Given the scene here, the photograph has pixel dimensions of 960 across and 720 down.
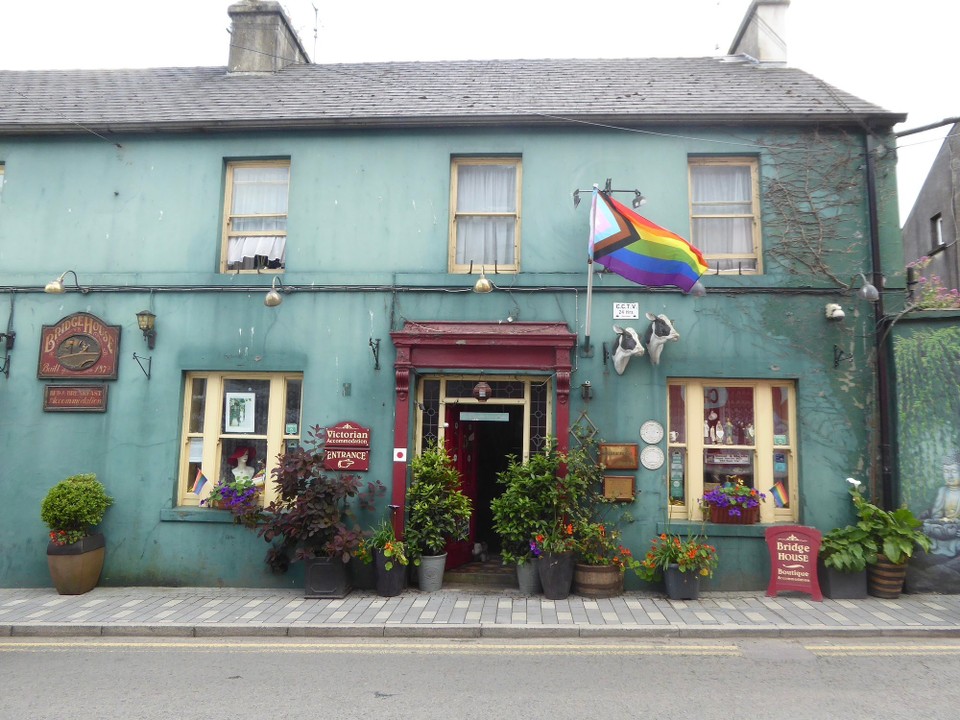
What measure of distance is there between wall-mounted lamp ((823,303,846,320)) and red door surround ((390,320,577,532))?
3.39 metres

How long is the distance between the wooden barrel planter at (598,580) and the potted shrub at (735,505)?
1589 millimetres

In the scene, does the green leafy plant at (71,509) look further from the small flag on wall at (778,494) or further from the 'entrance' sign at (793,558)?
the small flag on wall at (778,494)

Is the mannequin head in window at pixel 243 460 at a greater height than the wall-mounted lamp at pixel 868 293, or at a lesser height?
lesser

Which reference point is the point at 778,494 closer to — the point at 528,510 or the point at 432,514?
the point at 528,510

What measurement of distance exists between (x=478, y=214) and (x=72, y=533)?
23.1 feet

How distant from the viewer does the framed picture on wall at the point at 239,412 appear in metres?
9.48

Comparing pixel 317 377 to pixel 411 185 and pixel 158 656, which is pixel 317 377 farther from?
pixel 158 656

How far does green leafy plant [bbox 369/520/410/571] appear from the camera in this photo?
8164mm

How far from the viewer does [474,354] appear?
352 inches

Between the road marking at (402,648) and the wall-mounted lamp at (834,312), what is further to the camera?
the wall-mounted lamp at (834,312)

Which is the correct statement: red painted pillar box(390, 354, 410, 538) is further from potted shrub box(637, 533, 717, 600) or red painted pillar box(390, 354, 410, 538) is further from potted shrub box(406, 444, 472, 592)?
potted shrub box(637, 533, 717, 600)

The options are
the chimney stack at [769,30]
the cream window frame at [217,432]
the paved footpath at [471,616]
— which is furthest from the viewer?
the chimney stack at [769,30]

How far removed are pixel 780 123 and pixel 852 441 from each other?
4521 millimetres

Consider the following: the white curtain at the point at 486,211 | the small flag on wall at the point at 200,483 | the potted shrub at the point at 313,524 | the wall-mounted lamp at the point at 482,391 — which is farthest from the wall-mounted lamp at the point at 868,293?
the small flag on wall at the point at 200,483
